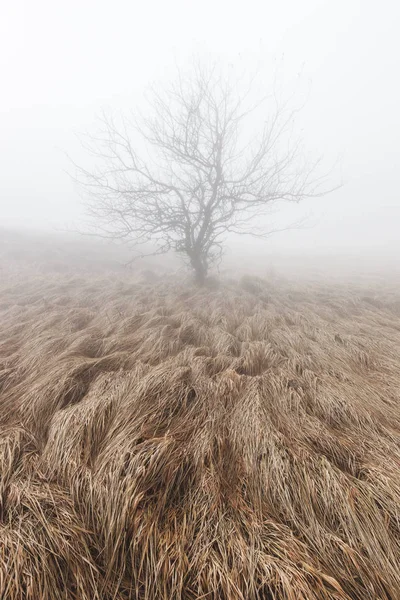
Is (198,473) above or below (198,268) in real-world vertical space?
below

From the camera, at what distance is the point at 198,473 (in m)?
1.67

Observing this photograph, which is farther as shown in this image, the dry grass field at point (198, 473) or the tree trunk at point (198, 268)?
the tree trunk at point (198, 268)

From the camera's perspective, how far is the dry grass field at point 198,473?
1.20 metres

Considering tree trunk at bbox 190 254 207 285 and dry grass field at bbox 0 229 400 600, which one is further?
tree trunk at bbox 190 254 207 285

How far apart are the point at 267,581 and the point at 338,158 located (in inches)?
368

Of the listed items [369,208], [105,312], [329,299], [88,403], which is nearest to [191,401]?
[88,403]

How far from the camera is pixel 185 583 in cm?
120

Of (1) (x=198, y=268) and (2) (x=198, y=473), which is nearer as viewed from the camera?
(2) (x=198, y=473)

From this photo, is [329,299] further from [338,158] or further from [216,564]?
[216,564]

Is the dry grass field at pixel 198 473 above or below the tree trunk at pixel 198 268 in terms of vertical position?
below

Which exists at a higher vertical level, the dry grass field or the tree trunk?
the tree trunk

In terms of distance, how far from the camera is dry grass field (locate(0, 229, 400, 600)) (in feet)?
3.94

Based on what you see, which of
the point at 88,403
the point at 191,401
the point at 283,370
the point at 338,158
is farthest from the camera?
the point at 338,158

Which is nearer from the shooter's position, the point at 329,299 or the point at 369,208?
the point at 329,299
